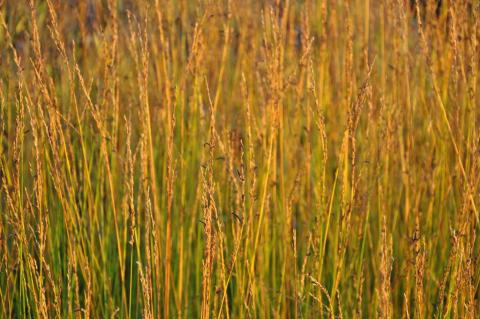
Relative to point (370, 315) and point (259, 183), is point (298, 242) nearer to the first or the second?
point (259, 183)

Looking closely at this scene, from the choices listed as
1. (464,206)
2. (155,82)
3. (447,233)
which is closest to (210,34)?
(155,82)

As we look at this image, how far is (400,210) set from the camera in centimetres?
296

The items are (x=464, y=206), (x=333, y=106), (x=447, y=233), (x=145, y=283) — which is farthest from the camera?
(x=333, y=106)

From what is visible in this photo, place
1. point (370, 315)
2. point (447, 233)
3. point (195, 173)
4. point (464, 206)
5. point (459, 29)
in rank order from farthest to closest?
point (195, 173), point (459, 29), point (447, 233), point (370, 315), point (464, 206)

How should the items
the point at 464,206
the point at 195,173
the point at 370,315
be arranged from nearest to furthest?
the point at 464,206 → the point at 370,315 → the point at 195,173

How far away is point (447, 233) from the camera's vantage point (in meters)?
2.62

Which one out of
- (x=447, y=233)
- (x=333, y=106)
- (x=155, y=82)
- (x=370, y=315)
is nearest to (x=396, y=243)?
(x=447, y=233)

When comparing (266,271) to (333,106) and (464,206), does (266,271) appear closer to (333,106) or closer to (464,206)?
(464,206)

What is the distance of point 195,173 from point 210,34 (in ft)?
1.98

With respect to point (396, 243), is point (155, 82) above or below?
above

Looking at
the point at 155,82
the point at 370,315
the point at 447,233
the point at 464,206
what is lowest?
the point at 370,315

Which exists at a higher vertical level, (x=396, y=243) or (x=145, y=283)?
(x=145, y=283)

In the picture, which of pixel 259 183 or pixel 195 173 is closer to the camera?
pixel 259 183

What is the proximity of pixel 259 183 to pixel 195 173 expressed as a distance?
1.14ft
